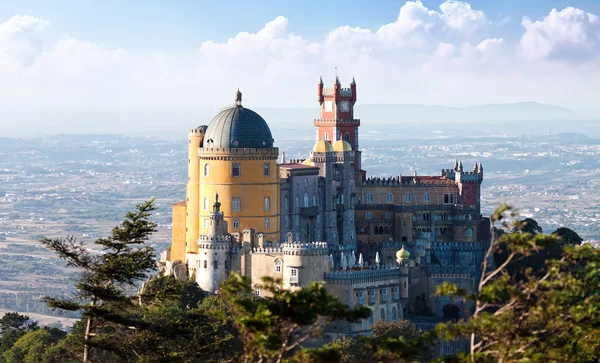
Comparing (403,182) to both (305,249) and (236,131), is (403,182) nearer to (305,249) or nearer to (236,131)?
(236,131)

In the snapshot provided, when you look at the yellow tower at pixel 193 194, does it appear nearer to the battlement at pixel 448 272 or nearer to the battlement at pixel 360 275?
the battlement at pixel 360 275

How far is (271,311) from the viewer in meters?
48.0

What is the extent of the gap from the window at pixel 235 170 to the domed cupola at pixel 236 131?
148 cm

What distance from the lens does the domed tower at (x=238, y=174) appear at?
390ft

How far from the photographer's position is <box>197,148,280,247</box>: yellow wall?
119000 mm

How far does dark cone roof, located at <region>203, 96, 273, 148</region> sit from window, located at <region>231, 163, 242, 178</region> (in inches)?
58.2

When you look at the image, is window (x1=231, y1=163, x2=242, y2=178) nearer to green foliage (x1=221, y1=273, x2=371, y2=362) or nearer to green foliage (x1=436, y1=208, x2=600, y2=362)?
green foliage (x1=221, y1=273, x2=371, y2=362)

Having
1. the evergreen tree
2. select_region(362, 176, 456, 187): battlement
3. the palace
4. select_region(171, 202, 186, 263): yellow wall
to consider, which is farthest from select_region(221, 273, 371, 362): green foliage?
select_region(362, 176, 456, 187): battlement

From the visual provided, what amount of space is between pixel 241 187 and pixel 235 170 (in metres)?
1.41

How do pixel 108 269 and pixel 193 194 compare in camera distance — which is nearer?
pixel 108 269

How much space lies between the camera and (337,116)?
14812cm

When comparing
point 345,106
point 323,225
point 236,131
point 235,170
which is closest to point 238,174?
point 235,170

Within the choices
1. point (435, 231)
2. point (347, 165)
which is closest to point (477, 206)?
point (435, 231)

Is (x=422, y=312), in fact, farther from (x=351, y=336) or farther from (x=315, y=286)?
(x=315, y=286)
